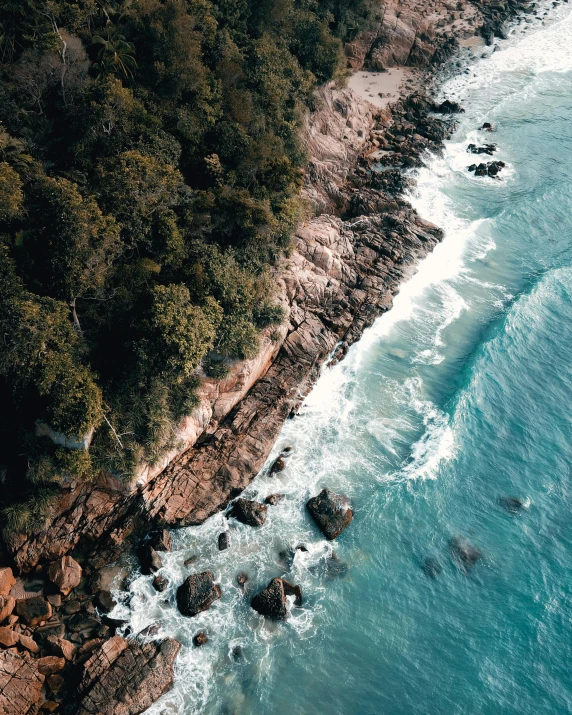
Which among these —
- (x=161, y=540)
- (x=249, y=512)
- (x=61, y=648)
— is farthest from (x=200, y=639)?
(x=249, y=512)

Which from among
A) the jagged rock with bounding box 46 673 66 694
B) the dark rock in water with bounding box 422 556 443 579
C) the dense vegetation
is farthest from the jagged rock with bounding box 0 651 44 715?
the dark rock in water with bounding box 422 556 443 579

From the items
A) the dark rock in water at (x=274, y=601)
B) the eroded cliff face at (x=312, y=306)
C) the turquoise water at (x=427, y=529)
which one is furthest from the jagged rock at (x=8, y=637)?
the dark rock in water at (x=274, y=601)

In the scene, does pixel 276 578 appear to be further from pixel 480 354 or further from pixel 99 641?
pixel 480 354

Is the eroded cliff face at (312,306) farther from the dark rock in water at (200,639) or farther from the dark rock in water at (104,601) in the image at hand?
the dark rock in water at (200,639)

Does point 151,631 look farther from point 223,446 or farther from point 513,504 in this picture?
point 513,504

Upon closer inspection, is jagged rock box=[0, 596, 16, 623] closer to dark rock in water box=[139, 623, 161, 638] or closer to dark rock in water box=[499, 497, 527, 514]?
dark rock in water box=[139, 623, 161, 638]

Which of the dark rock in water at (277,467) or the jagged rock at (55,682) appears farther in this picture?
the dark rock in water at (277,467)
